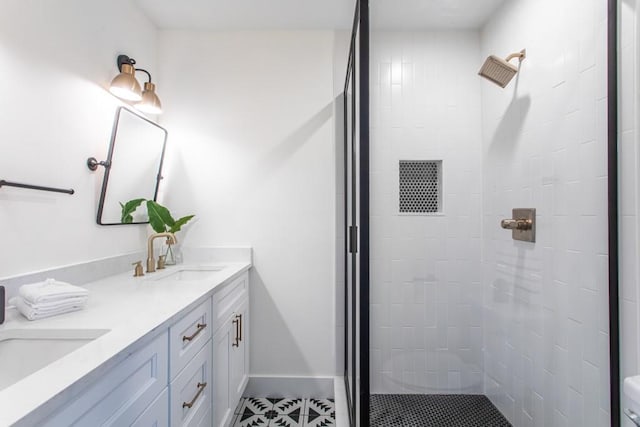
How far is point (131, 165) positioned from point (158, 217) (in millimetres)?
336

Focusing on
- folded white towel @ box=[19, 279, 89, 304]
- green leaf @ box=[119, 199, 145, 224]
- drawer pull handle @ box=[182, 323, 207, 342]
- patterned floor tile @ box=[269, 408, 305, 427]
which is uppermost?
green leaf @ box=[119, 199, 145, 224]

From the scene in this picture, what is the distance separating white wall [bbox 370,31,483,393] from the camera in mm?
1298

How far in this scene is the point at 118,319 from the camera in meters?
0.96

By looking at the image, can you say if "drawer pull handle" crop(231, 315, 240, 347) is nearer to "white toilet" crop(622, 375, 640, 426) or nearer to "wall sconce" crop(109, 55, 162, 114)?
"wall sconce" crop(109, 55, 162, 114)

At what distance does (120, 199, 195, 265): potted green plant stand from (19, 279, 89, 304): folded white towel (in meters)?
0.77

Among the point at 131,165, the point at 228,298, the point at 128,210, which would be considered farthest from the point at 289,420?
the point at 131,165

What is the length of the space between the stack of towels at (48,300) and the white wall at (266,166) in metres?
1.12

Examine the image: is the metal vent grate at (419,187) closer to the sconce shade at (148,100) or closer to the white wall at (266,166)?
the white wall at (266,166)

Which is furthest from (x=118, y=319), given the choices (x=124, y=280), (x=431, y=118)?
(x=431, y=118)

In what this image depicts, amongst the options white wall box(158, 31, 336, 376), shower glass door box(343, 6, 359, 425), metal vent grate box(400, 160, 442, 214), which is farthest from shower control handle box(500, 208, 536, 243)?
white wall box(158, 31, 336, 376)

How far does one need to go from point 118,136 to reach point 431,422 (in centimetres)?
203

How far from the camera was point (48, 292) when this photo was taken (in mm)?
1013

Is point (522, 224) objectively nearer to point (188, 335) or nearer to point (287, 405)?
point (188, 335)

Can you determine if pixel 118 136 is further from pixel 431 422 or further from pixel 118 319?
pixel 431 422
